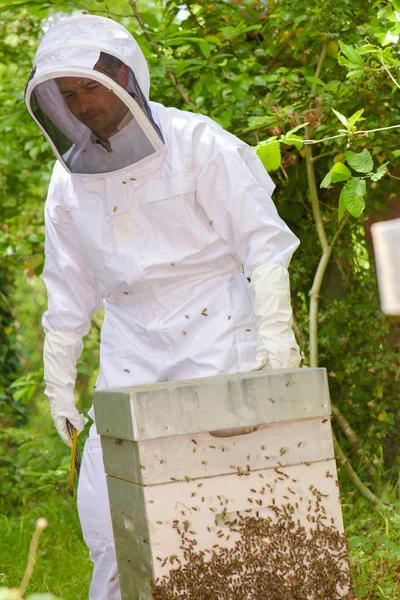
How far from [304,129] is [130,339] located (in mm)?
1577

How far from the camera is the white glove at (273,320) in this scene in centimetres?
224

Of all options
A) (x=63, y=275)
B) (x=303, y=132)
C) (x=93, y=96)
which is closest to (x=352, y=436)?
(x=303, y=132)

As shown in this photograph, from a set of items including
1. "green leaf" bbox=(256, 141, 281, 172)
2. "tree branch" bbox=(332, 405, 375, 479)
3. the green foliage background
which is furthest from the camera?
"tree branch" bbox=(332, 405, 375, 479)

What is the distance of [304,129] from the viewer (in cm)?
362

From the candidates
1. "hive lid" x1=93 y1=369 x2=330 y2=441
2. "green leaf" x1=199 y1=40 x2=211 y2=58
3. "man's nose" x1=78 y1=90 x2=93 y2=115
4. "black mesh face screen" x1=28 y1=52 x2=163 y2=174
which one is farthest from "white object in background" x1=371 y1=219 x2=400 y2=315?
"green leaf" x1=199 y1=40 x2=211 y2=58

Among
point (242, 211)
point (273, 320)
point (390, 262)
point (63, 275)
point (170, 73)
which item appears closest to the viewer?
point (390, 262)

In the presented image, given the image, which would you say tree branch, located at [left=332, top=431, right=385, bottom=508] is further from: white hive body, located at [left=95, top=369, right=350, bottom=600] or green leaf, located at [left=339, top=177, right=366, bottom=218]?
white hive body, located at [left=95, top=369, right=350, bottom=600]

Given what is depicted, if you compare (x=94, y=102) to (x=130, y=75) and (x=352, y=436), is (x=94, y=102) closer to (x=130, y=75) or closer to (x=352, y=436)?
(x=130, y=75)

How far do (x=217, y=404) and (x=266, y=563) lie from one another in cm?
40

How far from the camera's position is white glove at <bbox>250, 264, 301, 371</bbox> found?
2.24 m

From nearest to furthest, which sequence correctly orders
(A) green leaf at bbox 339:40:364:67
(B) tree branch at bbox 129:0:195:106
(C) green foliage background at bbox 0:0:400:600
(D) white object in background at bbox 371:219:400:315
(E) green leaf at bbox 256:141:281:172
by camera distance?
(D) white object in background at bbox 371:219:400:315 < (A) green leaf at bbox 339:40:364:67 < (E) green leaf at bbox 256:141:281:172 < (C) green foliage background at bbox 0:0:400:600 < (B) tree branch at bbox 129:0:195:106

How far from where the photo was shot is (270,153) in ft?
9.18

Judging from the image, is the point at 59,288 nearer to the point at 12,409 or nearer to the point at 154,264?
the point at 154,264

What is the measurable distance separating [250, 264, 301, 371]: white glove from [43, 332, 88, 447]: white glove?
0.76m
